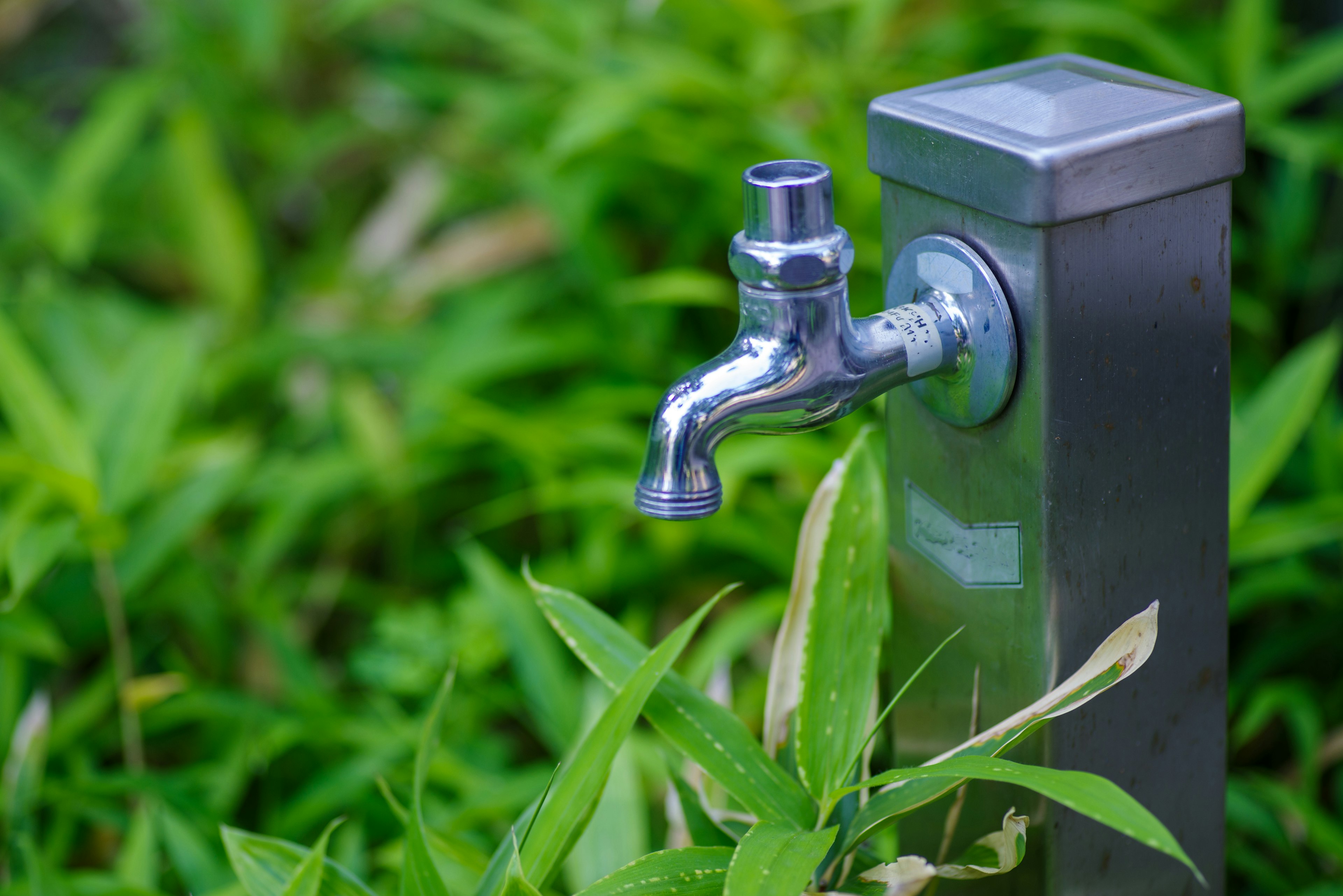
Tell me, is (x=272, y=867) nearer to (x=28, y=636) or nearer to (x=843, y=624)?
(x=843, y=624)

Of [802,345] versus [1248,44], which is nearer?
[802,345]

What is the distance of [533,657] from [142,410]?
444 mm

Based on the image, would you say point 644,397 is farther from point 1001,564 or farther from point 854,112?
point 1001,564

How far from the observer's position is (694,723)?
1.86 feet

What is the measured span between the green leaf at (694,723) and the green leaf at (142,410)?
0.55 meters

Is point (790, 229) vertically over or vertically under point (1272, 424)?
over

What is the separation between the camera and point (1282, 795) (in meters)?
Result: 0.82

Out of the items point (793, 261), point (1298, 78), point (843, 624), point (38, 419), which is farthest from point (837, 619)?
point (1298, 78)

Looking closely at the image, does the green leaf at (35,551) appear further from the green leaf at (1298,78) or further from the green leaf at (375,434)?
the green leaf at (1298,78)

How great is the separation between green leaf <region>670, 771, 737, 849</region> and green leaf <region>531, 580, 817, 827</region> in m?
0.06

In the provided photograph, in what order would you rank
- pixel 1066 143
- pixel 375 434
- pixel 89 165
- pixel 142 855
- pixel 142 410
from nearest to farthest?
pixel 1066 143, pixel 142 855, pixel 142 410, pixel 375 434, pixel 89 165

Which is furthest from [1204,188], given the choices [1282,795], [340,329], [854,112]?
[340,329]

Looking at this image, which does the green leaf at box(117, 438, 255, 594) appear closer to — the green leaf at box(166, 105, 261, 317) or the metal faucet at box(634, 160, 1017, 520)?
the green leaf at box(166, 105, 261, 317)

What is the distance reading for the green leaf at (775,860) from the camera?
18.3 inches
